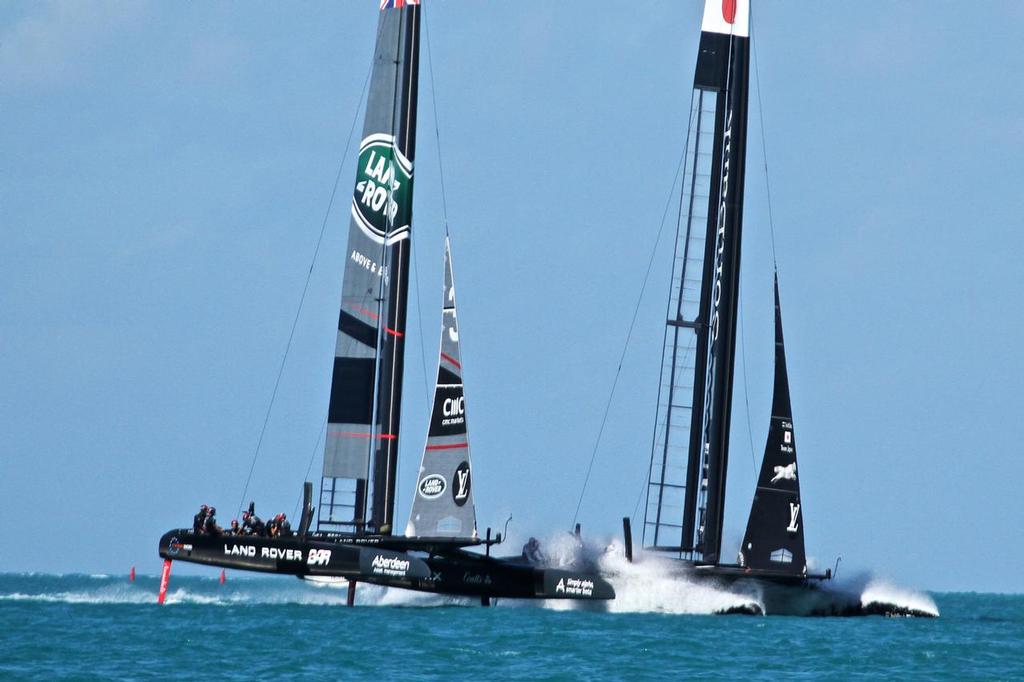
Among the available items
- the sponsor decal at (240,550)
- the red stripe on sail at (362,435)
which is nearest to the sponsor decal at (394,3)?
the red stripe on sail at (362,435)

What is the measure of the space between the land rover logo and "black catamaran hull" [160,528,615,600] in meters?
1.17

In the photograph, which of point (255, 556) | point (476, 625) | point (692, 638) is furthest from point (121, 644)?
point (692, 638)

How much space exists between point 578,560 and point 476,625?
345 cm

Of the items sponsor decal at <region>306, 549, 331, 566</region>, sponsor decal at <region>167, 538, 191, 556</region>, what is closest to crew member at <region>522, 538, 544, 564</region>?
sponsor decal at <region>306, 549, 331, 566</region>

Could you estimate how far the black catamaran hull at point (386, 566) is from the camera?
3441 centimetres

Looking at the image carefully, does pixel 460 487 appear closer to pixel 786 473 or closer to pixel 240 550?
pixel 240 550

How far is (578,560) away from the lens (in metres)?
37.5

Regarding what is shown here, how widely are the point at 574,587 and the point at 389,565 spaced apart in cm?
376

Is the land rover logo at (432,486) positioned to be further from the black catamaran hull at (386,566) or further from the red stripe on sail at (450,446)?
the black catamaran hull at (386,566)

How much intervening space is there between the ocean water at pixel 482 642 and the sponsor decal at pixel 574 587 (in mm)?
549

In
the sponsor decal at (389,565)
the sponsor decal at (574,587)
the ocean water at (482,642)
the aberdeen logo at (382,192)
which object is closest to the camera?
the ocean water at (482,642)

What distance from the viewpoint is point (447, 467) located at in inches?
1454

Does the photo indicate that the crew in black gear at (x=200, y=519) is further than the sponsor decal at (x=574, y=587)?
No

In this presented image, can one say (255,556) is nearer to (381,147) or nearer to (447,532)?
(447,532)
